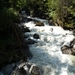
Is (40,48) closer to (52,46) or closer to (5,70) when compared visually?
(52,46)

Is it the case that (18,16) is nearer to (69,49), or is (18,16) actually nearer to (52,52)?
(52,52)

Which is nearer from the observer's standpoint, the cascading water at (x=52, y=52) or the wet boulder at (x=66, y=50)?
the cascading water at (x=52, y=52)

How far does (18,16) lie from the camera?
20188 millimetres

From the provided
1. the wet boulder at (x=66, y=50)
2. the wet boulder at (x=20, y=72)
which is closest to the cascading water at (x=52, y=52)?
the wet boulder at (x=66, y=50)

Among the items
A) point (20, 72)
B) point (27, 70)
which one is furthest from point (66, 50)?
point (20, 72)

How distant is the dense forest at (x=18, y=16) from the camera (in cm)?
1258

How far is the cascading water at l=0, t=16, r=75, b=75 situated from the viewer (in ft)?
42.1

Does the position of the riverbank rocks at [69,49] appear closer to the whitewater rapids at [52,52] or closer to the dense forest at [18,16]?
the whitewater rapids at [52,52]

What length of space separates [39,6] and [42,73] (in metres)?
19.6

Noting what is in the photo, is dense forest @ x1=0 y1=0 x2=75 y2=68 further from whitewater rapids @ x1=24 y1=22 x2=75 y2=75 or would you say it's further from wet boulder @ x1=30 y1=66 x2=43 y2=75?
wet boulder @ x1=30 y1=66 x2=43 y2=75

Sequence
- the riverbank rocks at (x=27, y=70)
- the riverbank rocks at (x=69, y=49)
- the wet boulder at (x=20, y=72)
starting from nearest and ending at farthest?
the wet boulder at (x=20, y=72)
the riverbank rocks at (x=27, y=70)
the riverbank rocks at (x=69, y=49)

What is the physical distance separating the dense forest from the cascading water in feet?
4.71

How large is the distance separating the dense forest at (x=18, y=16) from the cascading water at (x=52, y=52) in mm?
1437

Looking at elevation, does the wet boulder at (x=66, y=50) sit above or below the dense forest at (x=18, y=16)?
below
